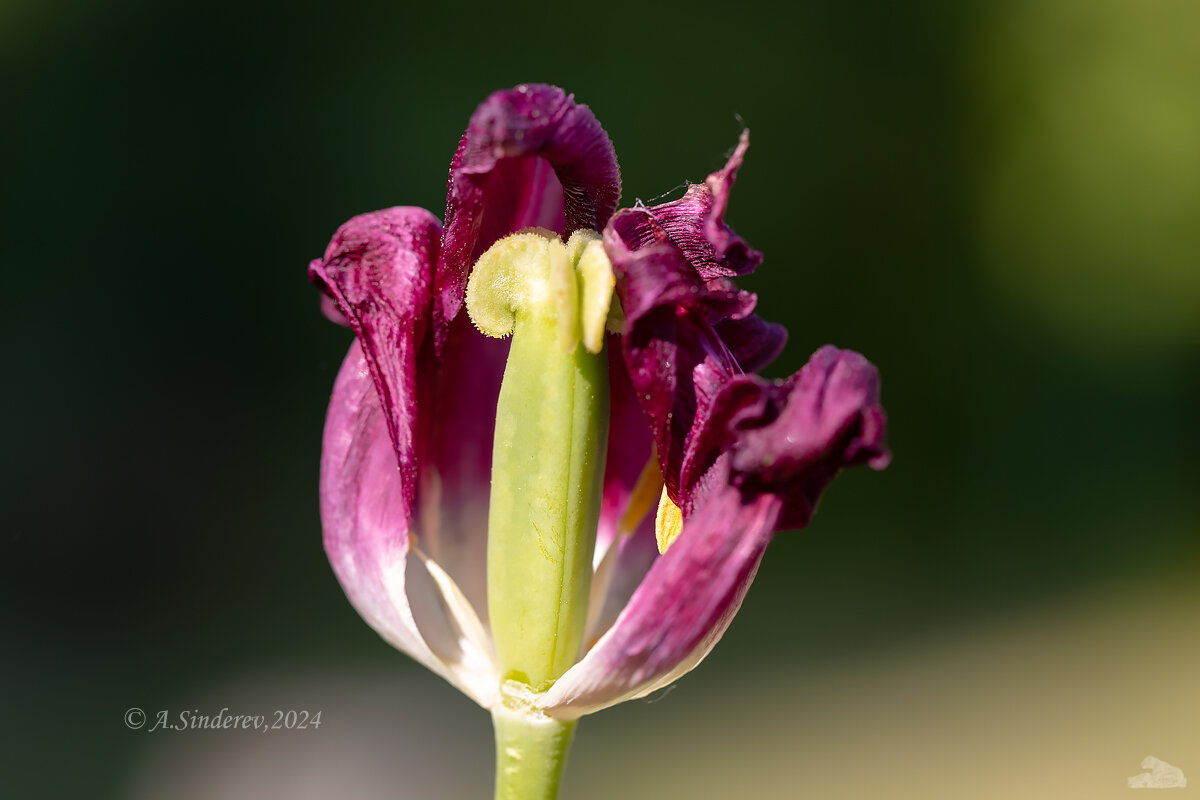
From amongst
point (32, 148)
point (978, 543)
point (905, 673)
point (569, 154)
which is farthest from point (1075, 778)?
point (32, 148)

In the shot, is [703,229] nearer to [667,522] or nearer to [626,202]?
[667,522]

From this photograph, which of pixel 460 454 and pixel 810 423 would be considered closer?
pixel 810 423

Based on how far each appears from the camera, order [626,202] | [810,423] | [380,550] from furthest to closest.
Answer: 1. [626,202]
2. [380,550]
3. [810,423]

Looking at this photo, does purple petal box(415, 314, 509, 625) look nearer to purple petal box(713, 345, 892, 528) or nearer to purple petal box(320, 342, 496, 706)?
purple petal box(320, 342, 496, 706)

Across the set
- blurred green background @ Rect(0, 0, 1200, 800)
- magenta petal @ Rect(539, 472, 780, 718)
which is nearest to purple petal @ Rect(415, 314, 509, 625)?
magenta petal @ Rect(539, 472, 780, 718)

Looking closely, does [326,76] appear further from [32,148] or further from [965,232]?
[965,232]

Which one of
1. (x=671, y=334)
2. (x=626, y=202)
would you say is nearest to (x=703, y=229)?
(x=671, y=334)
